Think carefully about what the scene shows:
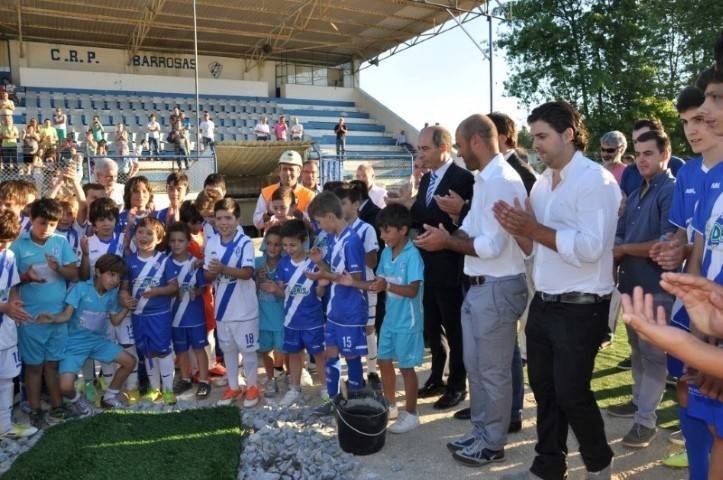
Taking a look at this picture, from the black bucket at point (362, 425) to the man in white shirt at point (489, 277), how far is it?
1.74 feet

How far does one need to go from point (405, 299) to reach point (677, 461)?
2015 mm

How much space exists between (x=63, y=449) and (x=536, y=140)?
143 inches

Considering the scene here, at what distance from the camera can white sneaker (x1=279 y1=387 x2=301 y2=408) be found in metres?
4.83

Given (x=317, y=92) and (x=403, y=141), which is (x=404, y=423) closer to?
(x=403, y=141)

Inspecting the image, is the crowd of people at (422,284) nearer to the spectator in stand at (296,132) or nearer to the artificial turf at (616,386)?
the artificial turf at (616,386)

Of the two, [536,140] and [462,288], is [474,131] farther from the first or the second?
[462,288]

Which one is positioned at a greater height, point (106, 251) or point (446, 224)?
point (446, 224)

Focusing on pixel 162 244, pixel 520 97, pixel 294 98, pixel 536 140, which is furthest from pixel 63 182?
pixel 294 98

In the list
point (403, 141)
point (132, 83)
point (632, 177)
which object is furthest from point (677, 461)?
point (132, 83)

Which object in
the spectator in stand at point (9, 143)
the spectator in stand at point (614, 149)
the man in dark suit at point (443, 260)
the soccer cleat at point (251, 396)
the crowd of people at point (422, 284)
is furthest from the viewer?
the spectator in stand at point (9, 143)

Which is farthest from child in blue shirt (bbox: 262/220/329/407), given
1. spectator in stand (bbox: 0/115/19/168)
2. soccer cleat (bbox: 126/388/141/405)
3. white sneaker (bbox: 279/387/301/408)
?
spectator in stand (bbox: 0/115/19/168)

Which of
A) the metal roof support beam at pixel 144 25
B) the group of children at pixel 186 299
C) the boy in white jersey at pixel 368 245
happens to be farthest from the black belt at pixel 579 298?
the metal roof support beam at pixel 144 25

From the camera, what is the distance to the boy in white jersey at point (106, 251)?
5.06 m

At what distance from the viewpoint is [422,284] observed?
14.3 feet
